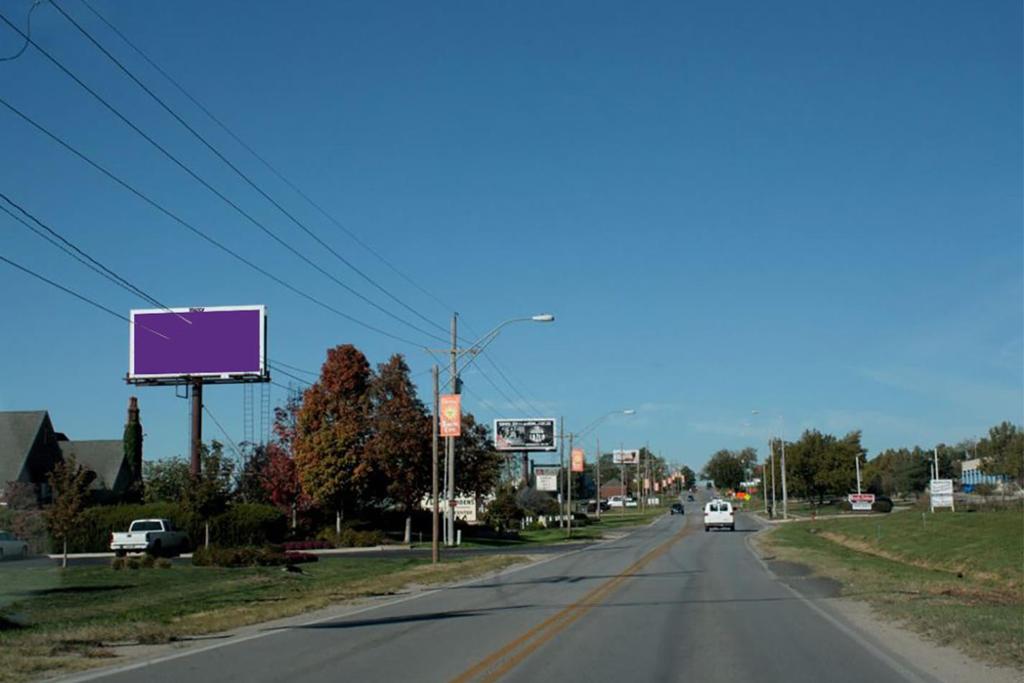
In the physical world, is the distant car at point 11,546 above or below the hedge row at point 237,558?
above

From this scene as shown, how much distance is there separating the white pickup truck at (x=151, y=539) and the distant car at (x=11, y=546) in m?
5.52

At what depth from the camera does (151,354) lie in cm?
6303

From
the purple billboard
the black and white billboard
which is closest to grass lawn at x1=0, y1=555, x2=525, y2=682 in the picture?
the purple billboard

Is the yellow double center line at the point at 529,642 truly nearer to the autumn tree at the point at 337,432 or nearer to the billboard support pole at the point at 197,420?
the autumn tree at the point at 337,432

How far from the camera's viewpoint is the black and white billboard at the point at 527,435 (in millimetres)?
116750

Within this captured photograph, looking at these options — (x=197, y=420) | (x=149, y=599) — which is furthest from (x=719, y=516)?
(x=149, y=599)

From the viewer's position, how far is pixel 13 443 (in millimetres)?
44906

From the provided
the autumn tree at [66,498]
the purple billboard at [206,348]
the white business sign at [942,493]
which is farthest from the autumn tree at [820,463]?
the autumn tree at [66,498]

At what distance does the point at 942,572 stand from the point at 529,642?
25.2m

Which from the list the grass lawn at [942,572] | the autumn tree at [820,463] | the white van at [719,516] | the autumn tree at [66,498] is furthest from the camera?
the autumn tree at [820,463]

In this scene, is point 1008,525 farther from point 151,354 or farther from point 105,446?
point 105,446

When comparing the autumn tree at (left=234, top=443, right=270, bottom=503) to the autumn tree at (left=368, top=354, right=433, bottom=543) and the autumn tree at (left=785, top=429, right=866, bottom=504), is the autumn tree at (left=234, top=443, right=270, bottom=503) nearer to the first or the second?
the autumn tree at (left=368, top=354, right=433, bottom=543)

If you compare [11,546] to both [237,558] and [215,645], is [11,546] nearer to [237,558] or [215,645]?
[237,558]

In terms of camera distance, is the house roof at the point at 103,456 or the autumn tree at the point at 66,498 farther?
the house roof at the point at 103,456
